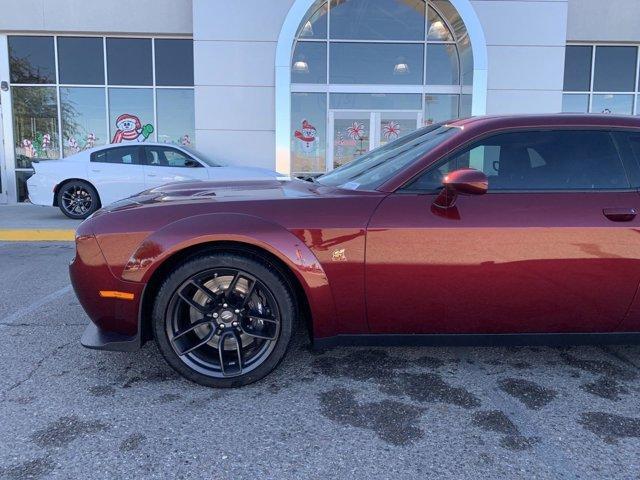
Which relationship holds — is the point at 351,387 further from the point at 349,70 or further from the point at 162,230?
the point at 349,70

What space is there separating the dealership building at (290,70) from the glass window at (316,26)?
25 mm

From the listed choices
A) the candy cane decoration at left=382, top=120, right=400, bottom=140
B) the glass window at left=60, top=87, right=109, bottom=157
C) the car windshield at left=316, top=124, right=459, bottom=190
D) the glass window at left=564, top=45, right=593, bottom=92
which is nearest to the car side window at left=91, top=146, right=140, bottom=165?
the glass window at left=60, top=87, right=109, bottom=157

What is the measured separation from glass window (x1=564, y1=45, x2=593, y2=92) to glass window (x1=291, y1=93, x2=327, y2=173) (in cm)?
668

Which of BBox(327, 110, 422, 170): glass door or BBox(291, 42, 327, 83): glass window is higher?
BBox(291, 42, 327, 83): glass window

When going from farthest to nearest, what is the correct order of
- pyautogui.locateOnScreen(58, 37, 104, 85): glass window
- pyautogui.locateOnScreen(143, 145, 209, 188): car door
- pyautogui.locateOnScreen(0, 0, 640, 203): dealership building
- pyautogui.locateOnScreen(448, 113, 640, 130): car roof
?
1. pyautogui.locateOnScreen(58, 37, 104, 85): glass window
2. pyautogui.locateOnScreen(0, 0, 640, 203): dealership building
3. pyautogui.locateOnScreen(143, 145, 209, 188): car door
4. pyautogui.locateOnScreen(448, 113, 640, 130): car roof

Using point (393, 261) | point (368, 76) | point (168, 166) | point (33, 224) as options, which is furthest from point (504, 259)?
point (368, 76)

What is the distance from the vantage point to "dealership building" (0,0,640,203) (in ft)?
39.3

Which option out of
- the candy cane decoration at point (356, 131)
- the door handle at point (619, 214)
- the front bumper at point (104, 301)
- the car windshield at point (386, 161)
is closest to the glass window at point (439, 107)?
the candy cane decoration at point (356, 131)

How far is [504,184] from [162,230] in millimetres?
1889

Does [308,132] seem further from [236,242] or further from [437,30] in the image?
[236,242]

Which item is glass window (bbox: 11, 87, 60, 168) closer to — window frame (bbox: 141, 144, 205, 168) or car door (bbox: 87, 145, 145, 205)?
car door (bbox: 87, 145, 145, 205)

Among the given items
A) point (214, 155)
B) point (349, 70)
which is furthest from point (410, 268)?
point (349, 70)

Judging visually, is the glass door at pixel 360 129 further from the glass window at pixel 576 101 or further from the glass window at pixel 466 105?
the glass window at pixel 576 101

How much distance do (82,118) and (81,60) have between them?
1477mm
